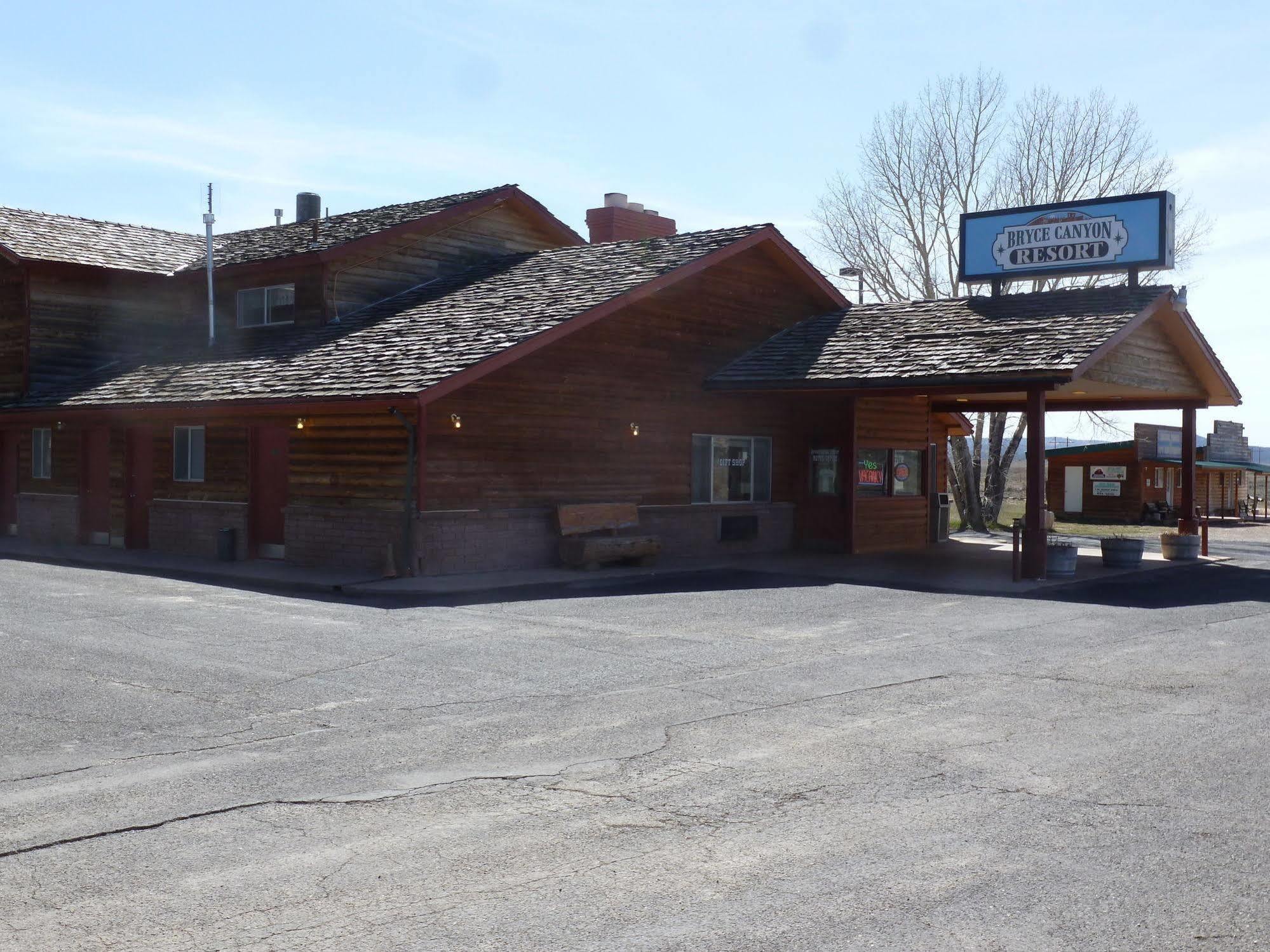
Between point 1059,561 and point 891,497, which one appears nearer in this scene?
point 1059,561

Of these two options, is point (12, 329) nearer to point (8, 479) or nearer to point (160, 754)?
point (8, 479)

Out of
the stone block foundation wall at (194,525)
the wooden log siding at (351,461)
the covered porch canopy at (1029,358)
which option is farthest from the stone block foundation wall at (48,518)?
the covered porch canopy at (1029,358)

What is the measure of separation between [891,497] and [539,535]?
317 inches

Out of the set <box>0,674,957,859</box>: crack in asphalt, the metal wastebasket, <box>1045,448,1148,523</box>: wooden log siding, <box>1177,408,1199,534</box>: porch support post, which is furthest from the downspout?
<box>1045,448,1148,523</box>: wooden log siding

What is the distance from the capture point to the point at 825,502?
79.9 feet

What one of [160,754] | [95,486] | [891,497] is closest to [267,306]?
[95,486]

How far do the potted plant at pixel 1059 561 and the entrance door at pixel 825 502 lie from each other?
188 inches

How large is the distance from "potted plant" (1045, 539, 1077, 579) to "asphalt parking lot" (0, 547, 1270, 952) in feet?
19.3

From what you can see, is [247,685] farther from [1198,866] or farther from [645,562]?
[645,562]

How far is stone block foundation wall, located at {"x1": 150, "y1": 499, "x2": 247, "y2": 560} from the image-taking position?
69.5 ft

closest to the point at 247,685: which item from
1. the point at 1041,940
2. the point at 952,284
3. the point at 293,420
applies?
the point at 1041,940

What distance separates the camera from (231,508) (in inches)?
840

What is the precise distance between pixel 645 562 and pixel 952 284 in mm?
22949

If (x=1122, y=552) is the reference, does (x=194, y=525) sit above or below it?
above
